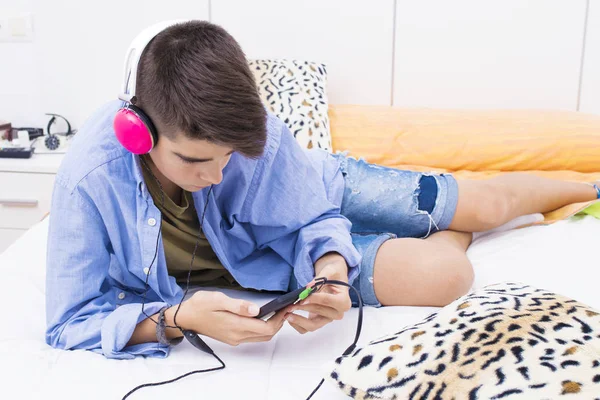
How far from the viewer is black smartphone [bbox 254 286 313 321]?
0.90 m

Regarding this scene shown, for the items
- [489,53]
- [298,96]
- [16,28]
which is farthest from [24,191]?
[489,53]

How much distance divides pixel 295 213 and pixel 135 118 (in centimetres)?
38

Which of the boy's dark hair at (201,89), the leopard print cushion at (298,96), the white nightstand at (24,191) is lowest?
the white nightstand at (24,191)

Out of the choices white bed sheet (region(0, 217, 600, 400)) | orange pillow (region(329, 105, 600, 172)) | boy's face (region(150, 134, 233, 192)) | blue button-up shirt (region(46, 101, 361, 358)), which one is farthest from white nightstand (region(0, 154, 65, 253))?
boy's face (region(150, 134, 233, 192))

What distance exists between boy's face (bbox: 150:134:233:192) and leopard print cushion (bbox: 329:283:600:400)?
34cm

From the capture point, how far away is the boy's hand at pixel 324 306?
0.97 m

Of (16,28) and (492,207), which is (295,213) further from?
(16,28)

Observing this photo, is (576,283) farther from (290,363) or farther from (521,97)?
(521,97)

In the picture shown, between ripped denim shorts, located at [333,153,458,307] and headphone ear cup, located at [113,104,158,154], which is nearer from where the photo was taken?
headphone ear cup, located at [113,104,158,154]

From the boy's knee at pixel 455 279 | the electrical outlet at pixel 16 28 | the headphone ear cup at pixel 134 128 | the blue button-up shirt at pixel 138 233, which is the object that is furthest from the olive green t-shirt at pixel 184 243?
the electrical outlet at pixel 16 28

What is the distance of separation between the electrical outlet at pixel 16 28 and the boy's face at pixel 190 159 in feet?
5.45

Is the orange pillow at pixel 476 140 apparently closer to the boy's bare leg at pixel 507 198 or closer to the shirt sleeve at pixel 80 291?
the boy's bare leg at pixel 507 198

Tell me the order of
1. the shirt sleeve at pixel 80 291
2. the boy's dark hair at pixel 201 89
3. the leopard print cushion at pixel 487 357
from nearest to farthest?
1. the leopard print cushion at pixel 487 357
2. the boy's dark hair at pixel 201 89
3. the shirt sleeve at pixel 80 291

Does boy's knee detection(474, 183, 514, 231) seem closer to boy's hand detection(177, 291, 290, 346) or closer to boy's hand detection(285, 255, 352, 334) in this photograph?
boy's hand detection(285, 255, 352, 334)
